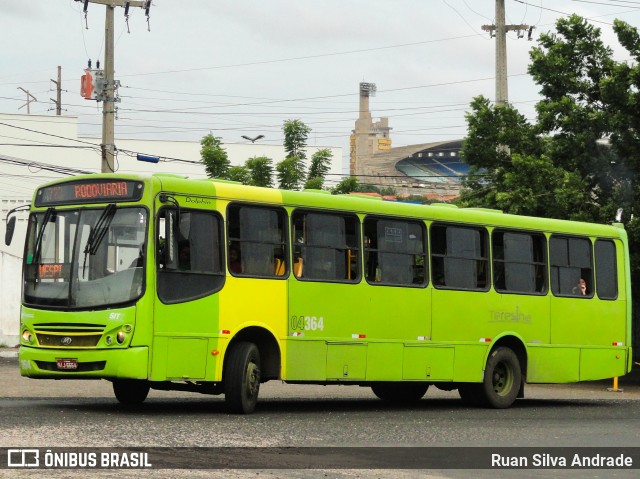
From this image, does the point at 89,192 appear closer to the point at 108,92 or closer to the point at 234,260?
the point at 234,260

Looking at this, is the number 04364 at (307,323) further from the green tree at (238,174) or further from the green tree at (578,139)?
the green tree at (238,174)

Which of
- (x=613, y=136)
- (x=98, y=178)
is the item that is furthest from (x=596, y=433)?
(x=613, y=136)

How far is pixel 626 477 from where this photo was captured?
40.0 ft

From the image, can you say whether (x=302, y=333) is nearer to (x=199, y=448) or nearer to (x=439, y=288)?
(x=439, y=288)

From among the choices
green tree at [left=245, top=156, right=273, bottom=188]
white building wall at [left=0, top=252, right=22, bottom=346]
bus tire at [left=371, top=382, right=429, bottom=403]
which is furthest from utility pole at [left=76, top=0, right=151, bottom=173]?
bus tire at [left=371, top=382, right=429, bottom=403]

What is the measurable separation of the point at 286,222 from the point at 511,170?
651 inches

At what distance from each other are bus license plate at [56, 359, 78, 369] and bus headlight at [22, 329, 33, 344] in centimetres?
70

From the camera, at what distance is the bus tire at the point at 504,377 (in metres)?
20.9

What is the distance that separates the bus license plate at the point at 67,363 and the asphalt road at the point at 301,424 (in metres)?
0.59

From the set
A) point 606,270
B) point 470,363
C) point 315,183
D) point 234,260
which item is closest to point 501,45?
point 315,183

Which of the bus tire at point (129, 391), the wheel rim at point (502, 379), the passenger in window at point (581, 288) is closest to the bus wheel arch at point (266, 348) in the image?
the bus tire at point (129, 391)

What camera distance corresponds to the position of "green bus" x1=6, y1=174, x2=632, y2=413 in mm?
16156

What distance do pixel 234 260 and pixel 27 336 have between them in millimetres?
2891

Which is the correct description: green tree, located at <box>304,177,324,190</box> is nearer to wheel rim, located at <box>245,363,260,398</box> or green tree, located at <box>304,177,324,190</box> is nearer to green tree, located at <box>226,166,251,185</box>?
green tree, located at <box>226,166,251,185</box>
